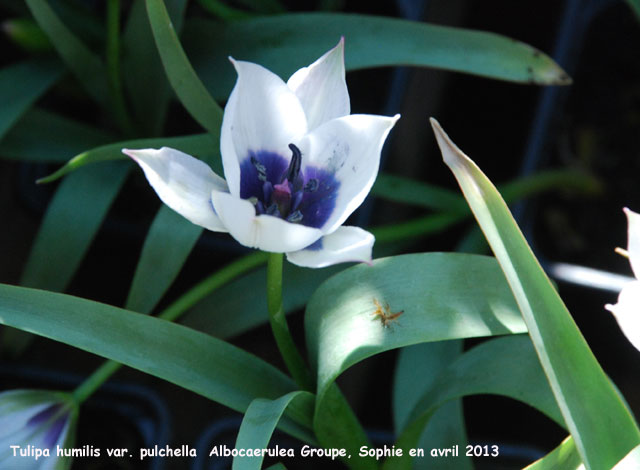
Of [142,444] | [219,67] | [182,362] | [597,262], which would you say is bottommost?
[142,444]

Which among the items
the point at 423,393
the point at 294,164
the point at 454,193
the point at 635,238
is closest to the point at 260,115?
the point at 294,164

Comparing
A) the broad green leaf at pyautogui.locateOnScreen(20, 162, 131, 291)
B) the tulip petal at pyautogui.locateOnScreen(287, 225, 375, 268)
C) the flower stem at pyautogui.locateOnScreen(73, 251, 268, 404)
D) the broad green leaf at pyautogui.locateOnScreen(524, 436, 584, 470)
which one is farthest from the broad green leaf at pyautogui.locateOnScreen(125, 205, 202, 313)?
the broad green leaf at pyautogui.locateOnScreen(524, 436, 584, 470)

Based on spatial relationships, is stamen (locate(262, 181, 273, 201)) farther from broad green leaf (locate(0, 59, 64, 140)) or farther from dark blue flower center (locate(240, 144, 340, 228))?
broad green leaf (locate(0, 59, 64, 140))

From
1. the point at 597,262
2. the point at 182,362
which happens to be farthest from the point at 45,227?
the point at 597,262

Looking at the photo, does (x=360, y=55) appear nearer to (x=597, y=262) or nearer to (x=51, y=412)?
(x=51, y=412)

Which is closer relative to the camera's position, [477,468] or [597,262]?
[477,468]

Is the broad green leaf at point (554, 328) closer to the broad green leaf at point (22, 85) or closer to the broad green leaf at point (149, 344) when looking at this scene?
the broad green leaf at point (149, 344)

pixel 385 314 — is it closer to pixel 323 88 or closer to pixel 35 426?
pixel 323 88

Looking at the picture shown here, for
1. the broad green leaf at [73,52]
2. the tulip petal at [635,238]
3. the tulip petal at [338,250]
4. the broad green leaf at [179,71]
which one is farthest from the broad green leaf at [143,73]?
the tulip petal at [635,238]
